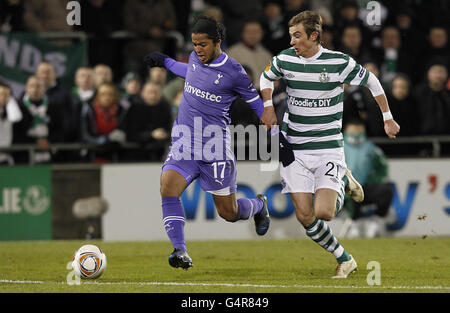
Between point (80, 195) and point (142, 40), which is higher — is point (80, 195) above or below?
below

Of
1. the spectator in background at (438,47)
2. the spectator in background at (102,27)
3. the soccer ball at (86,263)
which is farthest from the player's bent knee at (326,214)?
the spectator in background at (102,27)

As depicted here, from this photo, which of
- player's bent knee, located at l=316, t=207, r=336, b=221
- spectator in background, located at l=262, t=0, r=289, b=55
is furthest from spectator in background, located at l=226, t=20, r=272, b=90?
player's bent knee, located at l=316, t=207, r=336, b=221

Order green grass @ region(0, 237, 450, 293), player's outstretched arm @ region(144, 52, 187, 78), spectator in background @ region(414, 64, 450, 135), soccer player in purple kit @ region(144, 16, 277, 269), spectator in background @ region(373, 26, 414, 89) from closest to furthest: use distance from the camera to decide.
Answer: green grass @ region(0, 237, 450, 293), soccer player in purple kit @ region(144, 16, 277, 269), player's outstretched arm @ region(144, 52, 187, 78), spectator in background @ region(414, 64, 450, 135), spectator in background @ region(373, 26, 414, 89)

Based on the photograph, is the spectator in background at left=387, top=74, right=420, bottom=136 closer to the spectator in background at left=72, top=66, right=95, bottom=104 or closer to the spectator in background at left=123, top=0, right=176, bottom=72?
the spectator in background at left=123, top=0, right=176, bottom=72

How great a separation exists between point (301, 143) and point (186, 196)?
14.9 feet

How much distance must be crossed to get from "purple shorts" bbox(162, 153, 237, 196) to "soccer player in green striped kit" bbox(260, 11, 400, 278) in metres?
0.52

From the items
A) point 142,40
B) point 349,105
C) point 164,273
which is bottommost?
point 164,273

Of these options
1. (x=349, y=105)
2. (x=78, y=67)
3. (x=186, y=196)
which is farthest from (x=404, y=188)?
(x=78, y=67)

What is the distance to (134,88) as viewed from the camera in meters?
13.9

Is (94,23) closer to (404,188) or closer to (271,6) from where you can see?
(271,6)

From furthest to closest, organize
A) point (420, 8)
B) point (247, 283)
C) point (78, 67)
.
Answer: point (420, 8)
point (78, 67)
point (247, 283)

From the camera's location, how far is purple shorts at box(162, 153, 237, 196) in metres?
8.96

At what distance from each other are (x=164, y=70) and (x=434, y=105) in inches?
156

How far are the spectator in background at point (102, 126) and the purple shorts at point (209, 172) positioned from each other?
4.53 m
